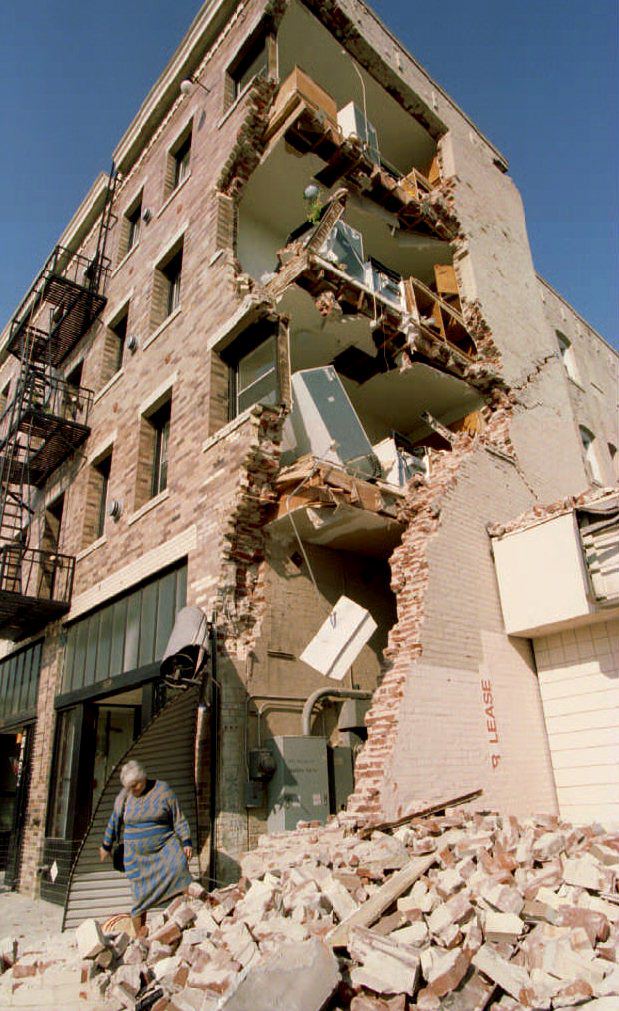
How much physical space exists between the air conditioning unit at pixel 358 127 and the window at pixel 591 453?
8.84 metres

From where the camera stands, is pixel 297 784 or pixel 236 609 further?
pixel 236 609

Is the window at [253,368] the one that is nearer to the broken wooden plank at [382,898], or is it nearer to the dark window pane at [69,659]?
the dark window pane at [69,659]

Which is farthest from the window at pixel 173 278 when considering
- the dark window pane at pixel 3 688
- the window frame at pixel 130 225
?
the dark window pane at pixel 3 688

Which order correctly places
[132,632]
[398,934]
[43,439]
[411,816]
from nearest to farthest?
1. [398,934]
2. [411,816]
3. [132,632]
4. [43,439]

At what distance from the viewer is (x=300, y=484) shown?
856 centimetres

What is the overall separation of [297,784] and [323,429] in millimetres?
4963

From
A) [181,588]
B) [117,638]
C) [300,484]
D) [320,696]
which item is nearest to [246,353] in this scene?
[300,484]

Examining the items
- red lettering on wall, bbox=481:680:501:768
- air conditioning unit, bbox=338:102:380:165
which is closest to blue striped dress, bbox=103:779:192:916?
red lettering on wall, bbox=481:680:501:768

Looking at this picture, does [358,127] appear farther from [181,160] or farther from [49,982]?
[49,982]

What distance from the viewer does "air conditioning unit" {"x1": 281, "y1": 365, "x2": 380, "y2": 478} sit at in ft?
32.0

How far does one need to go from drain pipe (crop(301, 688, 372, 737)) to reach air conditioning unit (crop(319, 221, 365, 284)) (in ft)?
22.4

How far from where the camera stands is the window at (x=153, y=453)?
11.5 m

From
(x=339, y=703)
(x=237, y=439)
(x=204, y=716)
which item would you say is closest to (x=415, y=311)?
(x=237, y=439)

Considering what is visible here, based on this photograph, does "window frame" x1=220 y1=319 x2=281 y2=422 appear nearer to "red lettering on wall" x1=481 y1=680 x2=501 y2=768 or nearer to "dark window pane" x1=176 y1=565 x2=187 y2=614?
"dark window pane" x1=176 y1=565 x2=187 y2=614
